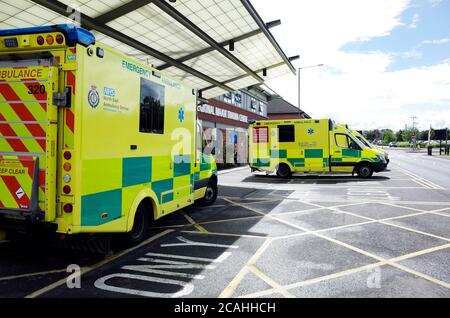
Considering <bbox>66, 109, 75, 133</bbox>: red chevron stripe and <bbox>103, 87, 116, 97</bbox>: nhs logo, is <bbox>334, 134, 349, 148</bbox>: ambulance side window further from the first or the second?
<bbox>66, 109, 75, 133</bbox>: red chevron stripe

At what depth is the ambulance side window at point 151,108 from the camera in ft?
19.1

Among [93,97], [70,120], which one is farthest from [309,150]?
[70,120]

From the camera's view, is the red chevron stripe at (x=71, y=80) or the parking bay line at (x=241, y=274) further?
the red chevron stripe at (x=71, y=80)

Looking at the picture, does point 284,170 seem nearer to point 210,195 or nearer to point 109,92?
point 210,195

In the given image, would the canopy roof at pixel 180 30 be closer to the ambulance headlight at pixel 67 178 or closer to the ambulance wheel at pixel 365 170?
the ambulance headlight at pixel 67 178

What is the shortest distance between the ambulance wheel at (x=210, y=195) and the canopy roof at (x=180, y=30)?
4685 millimetres

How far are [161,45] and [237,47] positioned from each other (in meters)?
3.08

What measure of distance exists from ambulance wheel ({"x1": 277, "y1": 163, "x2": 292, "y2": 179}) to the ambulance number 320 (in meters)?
14.9

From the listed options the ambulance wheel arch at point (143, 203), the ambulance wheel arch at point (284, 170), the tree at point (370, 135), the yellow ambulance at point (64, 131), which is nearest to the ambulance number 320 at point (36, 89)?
the yellow ambulance at point (64, 131)

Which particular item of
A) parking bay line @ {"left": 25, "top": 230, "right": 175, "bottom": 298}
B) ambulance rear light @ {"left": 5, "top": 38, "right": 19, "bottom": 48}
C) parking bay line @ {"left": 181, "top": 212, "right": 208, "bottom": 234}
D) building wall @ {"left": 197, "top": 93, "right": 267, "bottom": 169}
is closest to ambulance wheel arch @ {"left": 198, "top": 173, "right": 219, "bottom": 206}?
parking bay line @ {"left": 181, "top": 212, "right": 208, "bottom": 234}

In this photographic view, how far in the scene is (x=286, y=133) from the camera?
59.2 feet

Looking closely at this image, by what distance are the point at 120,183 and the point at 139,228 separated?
126cm
